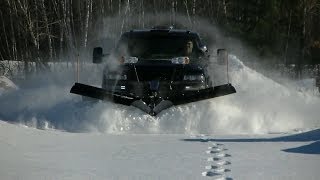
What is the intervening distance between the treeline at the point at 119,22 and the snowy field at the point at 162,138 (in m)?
17.3

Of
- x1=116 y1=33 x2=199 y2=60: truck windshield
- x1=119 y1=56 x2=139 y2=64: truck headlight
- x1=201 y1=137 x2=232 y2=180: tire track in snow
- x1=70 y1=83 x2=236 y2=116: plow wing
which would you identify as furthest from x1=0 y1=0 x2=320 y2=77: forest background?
x1=201 y1=137 x2=232 y2=180: tire track in snow

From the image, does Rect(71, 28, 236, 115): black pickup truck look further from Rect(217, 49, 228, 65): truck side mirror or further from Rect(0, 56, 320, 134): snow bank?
Rect(0, 56, 320, 134): snow bank

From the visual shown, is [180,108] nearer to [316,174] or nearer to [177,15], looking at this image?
[316,174]

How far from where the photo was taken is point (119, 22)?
111ft

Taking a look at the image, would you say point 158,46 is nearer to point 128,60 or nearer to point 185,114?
point 128,60

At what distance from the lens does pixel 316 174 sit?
6.37m

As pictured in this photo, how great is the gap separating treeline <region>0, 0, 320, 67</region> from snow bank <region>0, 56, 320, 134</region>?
55.2 feet

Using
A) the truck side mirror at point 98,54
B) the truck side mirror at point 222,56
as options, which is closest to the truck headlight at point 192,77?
the truck side mirror at point 222,56

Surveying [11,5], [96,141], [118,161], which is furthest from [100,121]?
[11,5]

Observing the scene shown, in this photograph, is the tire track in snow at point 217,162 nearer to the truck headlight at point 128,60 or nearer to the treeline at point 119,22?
the truck headlight at point 128,60

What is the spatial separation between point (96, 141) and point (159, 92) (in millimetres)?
2196

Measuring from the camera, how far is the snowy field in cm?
652

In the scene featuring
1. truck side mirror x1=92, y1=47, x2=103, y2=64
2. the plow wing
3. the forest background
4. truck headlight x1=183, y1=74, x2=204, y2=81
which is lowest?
the forest background

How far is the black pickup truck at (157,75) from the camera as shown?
10781 millimetres
